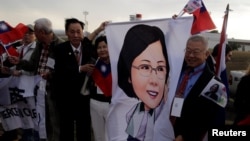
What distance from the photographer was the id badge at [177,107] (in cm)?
337

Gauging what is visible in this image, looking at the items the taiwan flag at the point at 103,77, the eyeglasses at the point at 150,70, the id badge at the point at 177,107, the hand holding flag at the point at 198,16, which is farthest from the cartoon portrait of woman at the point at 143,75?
the taiwan flag at the point at 103,77

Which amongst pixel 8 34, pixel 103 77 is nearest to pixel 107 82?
pixel 103 77

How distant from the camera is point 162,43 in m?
3.51

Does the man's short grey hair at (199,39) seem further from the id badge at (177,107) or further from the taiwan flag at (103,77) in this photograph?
the taiwan flag at (103,77)

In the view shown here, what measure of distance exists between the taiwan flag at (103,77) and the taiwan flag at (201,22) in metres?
1.28

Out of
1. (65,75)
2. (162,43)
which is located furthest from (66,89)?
(162,43)

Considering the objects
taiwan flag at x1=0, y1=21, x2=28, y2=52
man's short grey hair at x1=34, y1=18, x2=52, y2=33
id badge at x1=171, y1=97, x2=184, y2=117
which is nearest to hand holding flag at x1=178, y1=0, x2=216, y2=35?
id badge at x1=171, y1=97, x2=184, y2=117

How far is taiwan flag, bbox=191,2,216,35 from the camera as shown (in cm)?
364

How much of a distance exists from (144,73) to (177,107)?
47cm

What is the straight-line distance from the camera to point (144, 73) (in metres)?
3.61

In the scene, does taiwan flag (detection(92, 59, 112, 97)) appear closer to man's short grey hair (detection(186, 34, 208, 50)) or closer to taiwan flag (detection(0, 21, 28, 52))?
man's short grey hair (detection(186, 34, 208, 50))

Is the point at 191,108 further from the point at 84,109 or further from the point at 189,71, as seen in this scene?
the point at 84,109

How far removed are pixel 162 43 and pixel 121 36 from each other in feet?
1.79

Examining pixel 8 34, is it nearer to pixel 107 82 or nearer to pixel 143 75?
pixel 107 82
